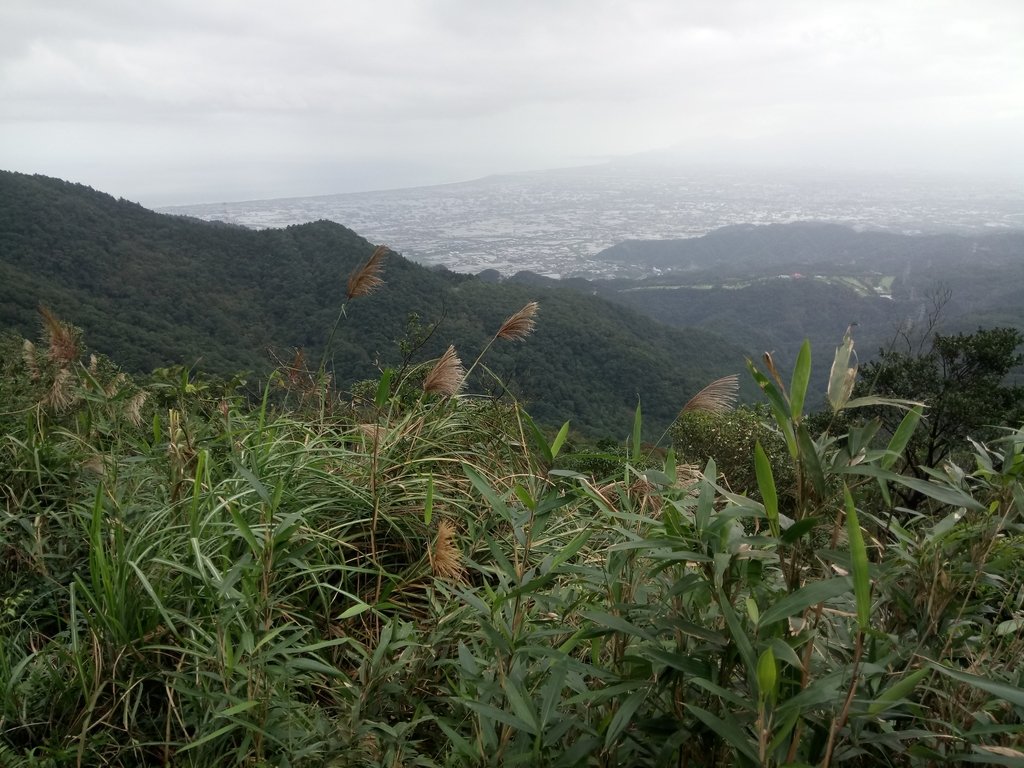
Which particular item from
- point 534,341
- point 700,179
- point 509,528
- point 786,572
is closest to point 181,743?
point 509,528

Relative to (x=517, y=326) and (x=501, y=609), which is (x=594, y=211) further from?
(x=501, y=609)

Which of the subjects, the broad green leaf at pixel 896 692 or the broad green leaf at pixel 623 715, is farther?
the broad green leaf at pixel 623 715

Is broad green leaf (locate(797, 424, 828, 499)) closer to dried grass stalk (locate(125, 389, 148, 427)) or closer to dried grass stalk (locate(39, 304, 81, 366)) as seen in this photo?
dried grass stalk (locate(125, 389, 148, 427))

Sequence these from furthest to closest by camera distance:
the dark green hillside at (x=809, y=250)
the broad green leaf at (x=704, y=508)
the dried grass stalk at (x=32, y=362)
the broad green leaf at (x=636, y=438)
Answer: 1. the dark green hillside at (x=809, y=250)
2. the dried grass stalk at (x=32, y=362)
3. the broad green leaf at (x=636, y=438)
4. the broad green leaf at (x=704, y=508)

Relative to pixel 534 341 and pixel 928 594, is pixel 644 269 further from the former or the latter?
pixel 928 594

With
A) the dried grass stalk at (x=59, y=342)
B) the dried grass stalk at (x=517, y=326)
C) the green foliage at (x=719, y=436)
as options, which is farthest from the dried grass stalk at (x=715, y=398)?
the green foliage at (x=719, y=436)

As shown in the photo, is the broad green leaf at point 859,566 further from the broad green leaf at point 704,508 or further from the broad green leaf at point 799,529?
the broad green leaf at point 704,508

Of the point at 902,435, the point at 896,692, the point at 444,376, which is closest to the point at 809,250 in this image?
the point at 444,376
